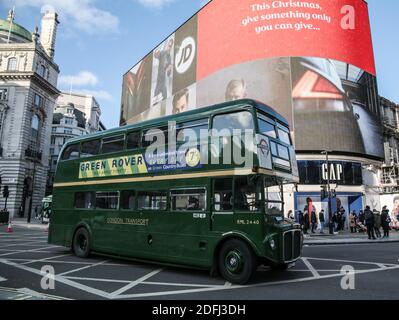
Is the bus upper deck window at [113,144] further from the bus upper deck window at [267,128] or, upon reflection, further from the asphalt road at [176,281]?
the bus upper deck window at [267,128]

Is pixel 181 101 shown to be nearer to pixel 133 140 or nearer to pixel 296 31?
pixel 296 31

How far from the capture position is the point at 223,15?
4188cm

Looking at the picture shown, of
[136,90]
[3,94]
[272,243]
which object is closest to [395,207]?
[272,243]

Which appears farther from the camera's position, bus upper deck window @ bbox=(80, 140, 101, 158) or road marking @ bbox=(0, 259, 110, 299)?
bus upper deck window @ bbox=(80, 140, 101, 158)

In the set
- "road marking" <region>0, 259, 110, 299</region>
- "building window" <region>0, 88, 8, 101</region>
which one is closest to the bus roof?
"road marking" <region>0, 259, 110, 299</region>

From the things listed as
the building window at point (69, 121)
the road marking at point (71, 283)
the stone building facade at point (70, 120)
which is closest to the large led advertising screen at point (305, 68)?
the road marking at point (71, 283)

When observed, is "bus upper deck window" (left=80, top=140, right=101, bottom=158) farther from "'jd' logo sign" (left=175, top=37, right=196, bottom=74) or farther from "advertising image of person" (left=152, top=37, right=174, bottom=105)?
"advertising image of person" (left=152, top=37, right=174, bottom=105)

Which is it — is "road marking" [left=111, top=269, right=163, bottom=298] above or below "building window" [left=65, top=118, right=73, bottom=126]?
below

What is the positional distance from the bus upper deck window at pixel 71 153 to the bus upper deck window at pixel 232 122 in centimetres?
624

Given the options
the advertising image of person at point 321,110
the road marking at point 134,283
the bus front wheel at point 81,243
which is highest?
the advertising image of person at point 321,110

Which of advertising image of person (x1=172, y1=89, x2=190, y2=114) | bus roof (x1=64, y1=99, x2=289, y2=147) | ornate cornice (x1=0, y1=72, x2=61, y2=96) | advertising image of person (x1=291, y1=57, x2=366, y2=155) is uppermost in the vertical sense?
ornate cornice (x1=0, y1=72, x2=61, y2=96)

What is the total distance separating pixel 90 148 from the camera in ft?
38.9

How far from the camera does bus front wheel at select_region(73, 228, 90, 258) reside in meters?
11.5

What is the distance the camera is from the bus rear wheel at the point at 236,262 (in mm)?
7539
